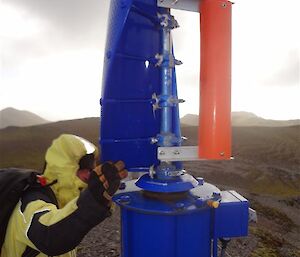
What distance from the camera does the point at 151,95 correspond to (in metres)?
3.10

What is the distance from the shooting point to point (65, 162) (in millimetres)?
2436

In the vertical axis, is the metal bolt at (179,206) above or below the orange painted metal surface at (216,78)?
below

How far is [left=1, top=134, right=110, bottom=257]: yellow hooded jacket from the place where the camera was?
6.66 ft

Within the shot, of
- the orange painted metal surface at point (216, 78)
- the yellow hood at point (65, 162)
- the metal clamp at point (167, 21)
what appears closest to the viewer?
the yellow hood at point (65, 162)

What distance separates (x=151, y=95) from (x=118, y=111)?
0.35 metres

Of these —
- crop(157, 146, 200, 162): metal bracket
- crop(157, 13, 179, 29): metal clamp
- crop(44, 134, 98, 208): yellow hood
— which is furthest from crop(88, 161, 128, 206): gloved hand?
crop(157, 13, 179, 29): metal clamp

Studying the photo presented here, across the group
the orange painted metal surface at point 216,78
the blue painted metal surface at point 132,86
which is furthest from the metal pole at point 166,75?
the orange painted metal surface at point 216,78

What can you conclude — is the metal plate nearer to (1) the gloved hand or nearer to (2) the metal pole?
(2) the metal pole

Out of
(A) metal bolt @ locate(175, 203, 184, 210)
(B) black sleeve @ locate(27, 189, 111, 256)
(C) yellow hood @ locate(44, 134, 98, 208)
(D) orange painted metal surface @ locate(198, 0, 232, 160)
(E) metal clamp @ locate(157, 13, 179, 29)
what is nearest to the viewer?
(B) black sleeve @ locate(27, 189, 111, 256)

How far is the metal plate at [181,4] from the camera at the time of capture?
2.78 metres

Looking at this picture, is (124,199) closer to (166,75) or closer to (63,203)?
(63,203)

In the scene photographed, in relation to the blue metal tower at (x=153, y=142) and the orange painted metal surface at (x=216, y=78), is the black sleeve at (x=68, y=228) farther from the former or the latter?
the orange painted metal surface at (x=216, y=78)

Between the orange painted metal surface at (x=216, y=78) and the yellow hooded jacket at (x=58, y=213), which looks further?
the orange painted metal surface at (x=216, y=78)

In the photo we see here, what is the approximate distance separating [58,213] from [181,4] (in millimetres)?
1974
